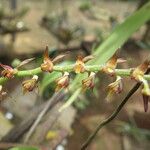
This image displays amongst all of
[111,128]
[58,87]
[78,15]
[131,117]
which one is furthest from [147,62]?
[78,15]

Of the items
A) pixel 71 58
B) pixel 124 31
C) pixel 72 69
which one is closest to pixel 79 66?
pixel 72 69

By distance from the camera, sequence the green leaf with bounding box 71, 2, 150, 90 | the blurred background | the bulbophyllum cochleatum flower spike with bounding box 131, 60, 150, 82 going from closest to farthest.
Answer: the bulbophyllum cochleatum flower spike with bounding box 131, 60, 150, 82 → the green leaf with bounding box 71, 2, 150, 90 → the blurred background

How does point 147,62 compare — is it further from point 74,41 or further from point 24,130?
point 74,41

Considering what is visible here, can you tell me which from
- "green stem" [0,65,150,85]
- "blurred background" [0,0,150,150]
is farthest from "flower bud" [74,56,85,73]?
"blurred background" [0,0,150,150]

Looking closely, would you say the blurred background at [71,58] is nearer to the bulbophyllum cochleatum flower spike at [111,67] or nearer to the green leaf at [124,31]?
the green leaf at [124,31]

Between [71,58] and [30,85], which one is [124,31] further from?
[71,58]

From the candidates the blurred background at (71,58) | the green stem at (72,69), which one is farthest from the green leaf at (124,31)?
the green stem at (72,69)

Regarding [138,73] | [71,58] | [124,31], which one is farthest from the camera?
[71,58]

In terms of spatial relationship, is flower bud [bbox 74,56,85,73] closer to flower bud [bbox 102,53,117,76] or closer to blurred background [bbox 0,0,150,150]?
flower bud [bbox 102,53,117,76]
